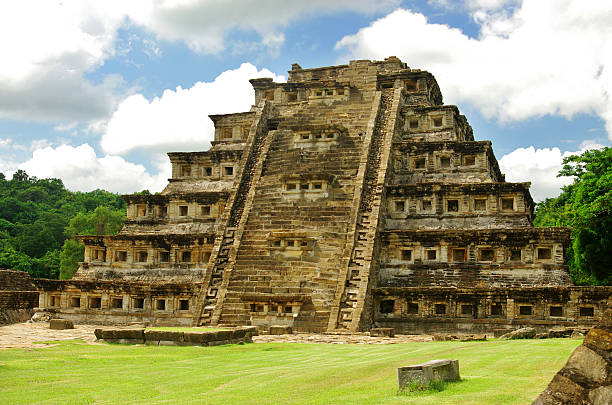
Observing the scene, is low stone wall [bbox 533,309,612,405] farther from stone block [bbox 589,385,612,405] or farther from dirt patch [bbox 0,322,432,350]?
dirt patch [bbox 0,322,432,350]

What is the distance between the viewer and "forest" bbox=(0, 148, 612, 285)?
28.6 metres

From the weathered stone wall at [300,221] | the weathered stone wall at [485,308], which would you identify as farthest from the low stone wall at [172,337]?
the weathered stone wall at [485,308]

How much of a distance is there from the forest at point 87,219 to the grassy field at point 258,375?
16.4 m

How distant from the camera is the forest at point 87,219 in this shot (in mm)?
28641

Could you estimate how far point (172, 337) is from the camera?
16.6 m

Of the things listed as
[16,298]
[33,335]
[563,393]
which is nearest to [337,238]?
[33,335]

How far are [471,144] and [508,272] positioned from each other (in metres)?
6.91

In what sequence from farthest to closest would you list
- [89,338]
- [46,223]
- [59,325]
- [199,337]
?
[46,223] → [59,325] → [89,338] → [199,337]

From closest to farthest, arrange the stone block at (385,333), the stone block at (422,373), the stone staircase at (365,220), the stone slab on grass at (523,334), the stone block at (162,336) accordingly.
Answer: the stone block at (422,373) → the stone block at (162,336) → the stone slab on grass at (523,334) → the stone block at (385,333) → the stone staircase at (365,220)

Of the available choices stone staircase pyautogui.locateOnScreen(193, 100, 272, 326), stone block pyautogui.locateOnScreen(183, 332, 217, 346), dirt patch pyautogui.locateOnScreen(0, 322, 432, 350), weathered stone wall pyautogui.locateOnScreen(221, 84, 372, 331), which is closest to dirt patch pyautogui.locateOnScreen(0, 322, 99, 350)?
dirt patch pyautogui.locateOnScreen(0, 322, 432, 350)

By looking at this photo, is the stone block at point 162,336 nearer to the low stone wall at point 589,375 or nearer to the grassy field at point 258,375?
the grassy field at point 258,375

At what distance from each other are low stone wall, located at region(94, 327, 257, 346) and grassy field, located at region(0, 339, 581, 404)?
84 centimetres

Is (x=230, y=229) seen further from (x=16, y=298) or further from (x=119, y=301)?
(x=16, y=298)

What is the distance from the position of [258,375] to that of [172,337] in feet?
21.8
